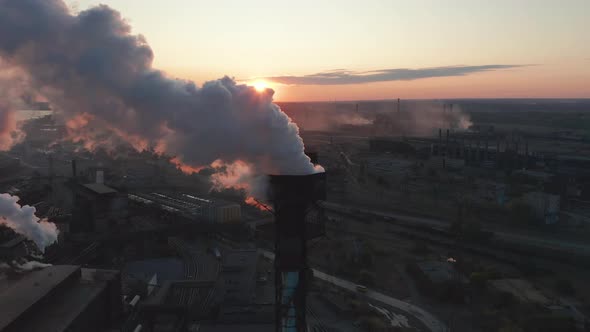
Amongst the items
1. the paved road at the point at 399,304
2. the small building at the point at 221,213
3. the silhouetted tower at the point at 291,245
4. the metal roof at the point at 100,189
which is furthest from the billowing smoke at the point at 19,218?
the small building at the point at 221,213

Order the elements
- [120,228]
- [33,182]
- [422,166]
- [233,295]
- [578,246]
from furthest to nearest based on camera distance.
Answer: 1. [422,166]
2. [33,182]
3. [120,228]
4. [578,246]
5. [233,295]

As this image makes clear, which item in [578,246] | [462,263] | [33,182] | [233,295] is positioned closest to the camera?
[233,295]

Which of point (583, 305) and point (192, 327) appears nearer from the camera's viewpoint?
point (192, 327)

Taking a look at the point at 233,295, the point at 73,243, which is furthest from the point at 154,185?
the point at 233,295

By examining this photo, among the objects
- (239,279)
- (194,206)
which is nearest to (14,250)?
(239,279)

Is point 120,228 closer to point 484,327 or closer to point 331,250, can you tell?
point 331,250

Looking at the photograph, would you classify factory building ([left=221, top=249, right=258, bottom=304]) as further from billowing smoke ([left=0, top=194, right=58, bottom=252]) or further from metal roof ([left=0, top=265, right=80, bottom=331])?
billowing smoke ([left=0, top=194, right=58, bottom=252])

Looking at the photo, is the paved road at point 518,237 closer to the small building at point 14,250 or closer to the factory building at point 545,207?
the factory building at point 545,207
